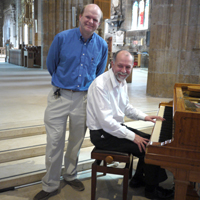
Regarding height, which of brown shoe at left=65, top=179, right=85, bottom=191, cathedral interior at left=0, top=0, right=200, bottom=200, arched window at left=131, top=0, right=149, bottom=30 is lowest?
brown shoe at left=65, top=179, right=85, bottom=191

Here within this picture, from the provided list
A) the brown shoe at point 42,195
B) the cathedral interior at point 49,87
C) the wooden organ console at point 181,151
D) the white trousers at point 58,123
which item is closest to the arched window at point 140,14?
the cathedral interior at point 49,87

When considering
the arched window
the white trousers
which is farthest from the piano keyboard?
the arched window

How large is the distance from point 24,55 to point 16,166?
1319cm

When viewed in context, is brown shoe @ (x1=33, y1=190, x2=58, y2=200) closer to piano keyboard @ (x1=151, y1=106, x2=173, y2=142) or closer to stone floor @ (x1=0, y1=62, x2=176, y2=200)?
stone floor @ (x1=0, y1=62, x2=176, y2=200)

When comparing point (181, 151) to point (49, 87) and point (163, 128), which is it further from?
point (49, 87)

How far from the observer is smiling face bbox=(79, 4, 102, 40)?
92.2 inches

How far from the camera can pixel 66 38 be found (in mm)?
2504

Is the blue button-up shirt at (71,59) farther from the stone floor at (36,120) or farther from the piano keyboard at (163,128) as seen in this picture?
the stone floor at (36,120)

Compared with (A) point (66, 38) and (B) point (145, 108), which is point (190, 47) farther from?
(A) point (66, 38)

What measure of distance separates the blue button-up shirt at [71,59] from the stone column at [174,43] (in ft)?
15.2

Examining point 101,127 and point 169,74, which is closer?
point 101,127

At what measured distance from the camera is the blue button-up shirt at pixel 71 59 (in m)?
2.50

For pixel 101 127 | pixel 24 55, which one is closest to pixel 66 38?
pixel 101 127

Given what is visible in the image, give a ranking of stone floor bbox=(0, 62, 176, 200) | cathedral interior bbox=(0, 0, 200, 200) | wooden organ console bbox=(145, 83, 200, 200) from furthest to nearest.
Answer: cathedral interior bbox=(0, 0, 200, 200) → stone floor bbox=(0, 62, 176, 200) → wooden organ console bbox=(145, 83, 200, 200)
